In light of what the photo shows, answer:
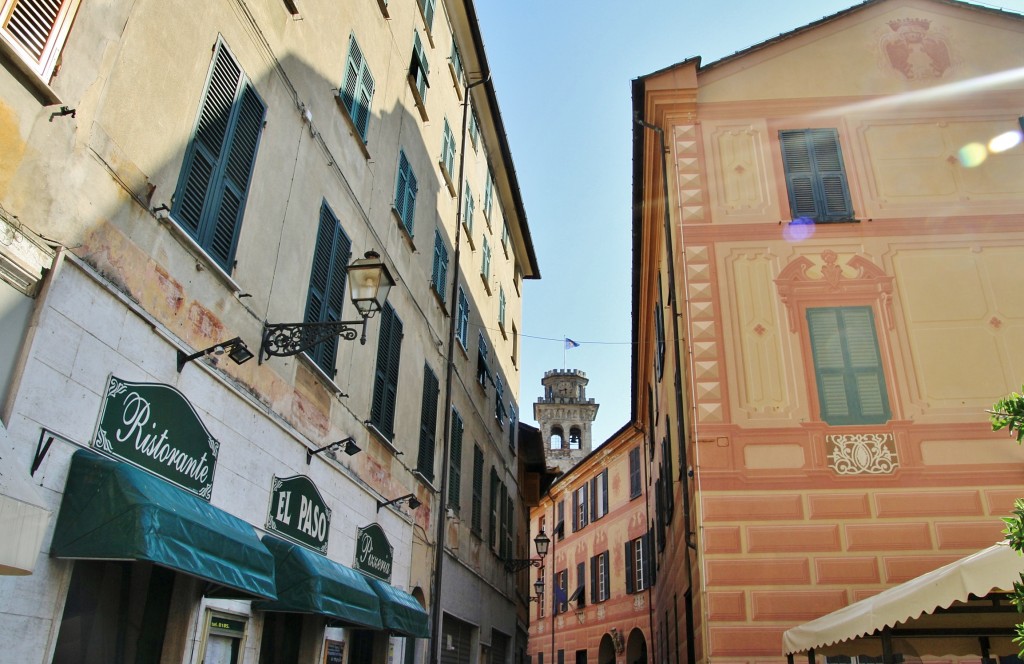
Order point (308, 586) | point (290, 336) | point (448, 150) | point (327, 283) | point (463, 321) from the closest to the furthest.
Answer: point (308, 586), point (290, 336), point (327, 283), point (448, 150), point (463, 321)

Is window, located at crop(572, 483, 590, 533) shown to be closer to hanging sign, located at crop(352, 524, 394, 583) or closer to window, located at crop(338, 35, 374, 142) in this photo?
hanging sign, located at crop(352, 524, 394, 583)

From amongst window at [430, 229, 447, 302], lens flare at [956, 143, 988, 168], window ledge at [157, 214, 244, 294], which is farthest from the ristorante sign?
lens flare at [956, 143, 988, 168]

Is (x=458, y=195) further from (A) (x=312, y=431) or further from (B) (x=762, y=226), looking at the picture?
(A) (x=312, y=431)

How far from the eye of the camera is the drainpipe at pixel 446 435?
1289 cm

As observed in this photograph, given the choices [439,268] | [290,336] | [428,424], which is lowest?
[290,336]

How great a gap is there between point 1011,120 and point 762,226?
4.43 meters

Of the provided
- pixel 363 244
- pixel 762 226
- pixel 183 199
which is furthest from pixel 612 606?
pixel 183 199

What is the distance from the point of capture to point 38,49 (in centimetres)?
476

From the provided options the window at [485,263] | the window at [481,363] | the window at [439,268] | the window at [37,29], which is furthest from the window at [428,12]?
the window at [37,29]

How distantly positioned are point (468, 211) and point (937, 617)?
11.7 meters

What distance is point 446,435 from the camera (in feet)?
45.4

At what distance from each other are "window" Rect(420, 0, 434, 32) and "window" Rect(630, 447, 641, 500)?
59.3 ft

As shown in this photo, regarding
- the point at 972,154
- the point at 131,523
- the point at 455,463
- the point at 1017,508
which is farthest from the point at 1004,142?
the point at 131,523

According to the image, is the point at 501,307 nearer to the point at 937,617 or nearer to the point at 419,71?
the point at 419,71
